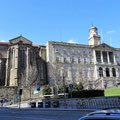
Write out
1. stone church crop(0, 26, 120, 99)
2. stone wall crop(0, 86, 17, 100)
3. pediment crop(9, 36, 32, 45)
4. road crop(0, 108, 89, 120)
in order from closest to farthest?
road crop(0, 108, 89, 120) < stone wall crop(0, 86, 17, 100) < stone church crop(0, 26, 120, 99) < pediment crop(9, 36, 32, 45)

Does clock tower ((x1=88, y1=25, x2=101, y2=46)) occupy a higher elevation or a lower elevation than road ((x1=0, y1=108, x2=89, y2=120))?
Answer: higher

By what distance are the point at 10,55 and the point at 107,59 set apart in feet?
130

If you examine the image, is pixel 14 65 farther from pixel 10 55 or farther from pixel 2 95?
pixel 2 95

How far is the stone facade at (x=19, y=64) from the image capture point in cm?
4897

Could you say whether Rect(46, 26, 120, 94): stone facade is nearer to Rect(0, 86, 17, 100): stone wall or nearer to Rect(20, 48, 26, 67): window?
Rect(20, 48, 26, 67): window

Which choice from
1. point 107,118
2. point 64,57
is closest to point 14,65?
point 64,57

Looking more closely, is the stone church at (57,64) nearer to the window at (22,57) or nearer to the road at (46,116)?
the window at (22,57)

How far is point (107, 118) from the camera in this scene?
274 cm

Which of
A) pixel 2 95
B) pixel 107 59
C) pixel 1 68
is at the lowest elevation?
pixel 2 95

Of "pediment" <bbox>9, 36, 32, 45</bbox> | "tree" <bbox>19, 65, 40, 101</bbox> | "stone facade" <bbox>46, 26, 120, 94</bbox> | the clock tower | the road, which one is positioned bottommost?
the road

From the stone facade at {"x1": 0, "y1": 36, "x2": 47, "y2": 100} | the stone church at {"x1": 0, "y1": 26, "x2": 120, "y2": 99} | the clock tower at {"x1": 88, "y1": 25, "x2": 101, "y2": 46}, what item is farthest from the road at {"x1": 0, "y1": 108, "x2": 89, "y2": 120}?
the clock tower at {"x1": 88, "y1": 25, "x2": 101, "y2": 46}

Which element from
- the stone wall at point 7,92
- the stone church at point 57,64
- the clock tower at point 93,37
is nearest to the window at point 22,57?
the stone church at point 57,64

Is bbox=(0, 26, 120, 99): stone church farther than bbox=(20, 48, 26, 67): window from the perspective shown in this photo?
No

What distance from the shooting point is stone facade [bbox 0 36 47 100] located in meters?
49.0
